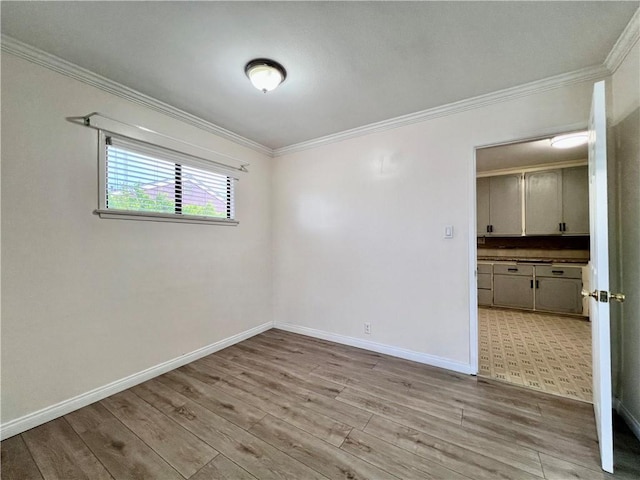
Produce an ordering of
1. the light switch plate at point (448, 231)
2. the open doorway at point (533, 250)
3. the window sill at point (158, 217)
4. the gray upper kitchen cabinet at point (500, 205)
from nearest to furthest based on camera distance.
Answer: the window sill at point (158, 217) < the light switch plate at point (448, 231) < the open doorway at point (533, 250) < the gray upper kitchen cabinet at point (500, 205)

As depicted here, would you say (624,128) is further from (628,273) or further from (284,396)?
(284,396)

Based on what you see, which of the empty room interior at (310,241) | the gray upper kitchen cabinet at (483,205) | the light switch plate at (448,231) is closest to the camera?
the empty room interior at (310,241)

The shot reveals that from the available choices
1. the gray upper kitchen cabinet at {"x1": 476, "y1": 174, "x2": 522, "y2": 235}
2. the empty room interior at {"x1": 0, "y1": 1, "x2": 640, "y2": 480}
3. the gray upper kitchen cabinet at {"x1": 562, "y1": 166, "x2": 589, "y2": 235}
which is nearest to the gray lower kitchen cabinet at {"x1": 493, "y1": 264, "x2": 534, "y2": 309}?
the gray upper kitchen cabinet at {"x1": 476, "y1": 174, "x2": 522, "y2": 235}

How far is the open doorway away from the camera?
3396 millimetres

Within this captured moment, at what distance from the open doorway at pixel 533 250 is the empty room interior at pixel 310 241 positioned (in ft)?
0.52

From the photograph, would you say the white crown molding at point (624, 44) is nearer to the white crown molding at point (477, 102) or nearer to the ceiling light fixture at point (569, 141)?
the white crown molding at point (477, 102)

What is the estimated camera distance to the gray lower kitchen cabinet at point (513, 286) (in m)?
4.50

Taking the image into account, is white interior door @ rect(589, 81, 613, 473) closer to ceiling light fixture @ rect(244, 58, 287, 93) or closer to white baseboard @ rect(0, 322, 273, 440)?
ceiling light fixture @ rect(244, 58, 287, 93)

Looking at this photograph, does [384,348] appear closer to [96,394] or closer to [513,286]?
[96,394]

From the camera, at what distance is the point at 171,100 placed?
244cm

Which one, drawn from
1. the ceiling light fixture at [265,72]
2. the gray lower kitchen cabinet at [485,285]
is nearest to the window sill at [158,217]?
the ceiling light fixture at [265,72]

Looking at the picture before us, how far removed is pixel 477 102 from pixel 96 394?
414cm

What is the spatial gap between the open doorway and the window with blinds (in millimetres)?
3565

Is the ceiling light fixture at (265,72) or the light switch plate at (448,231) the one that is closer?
the ceiling light fixture at (265,72)
